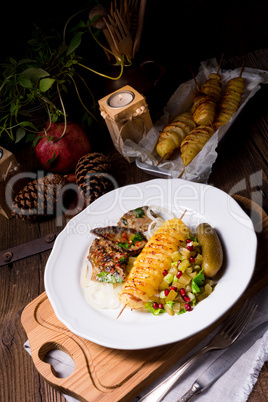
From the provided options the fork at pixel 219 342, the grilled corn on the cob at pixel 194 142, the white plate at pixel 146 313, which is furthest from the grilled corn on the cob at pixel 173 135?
the fork at pixel 219 342

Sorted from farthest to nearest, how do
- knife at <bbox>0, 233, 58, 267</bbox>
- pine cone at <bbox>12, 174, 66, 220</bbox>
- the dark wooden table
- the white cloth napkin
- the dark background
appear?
1. the dark background
2. pine cone at <bbox>12, 174, 66, 220</bbox>
3. knife at <bbox>0, 233, 58, 267</bbox>
4. the dark wooden table
5. the white cloth napkin

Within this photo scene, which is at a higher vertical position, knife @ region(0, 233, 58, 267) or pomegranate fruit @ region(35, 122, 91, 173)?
pomegranate fruit @ region(35, 122, 91, 173)

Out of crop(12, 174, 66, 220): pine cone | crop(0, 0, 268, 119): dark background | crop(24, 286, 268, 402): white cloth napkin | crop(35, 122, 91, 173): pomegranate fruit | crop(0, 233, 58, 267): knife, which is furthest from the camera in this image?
crop(0, 0, 268, 119): dark background

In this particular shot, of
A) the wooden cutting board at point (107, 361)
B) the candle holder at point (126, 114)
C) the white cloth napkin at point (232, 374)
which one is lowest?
the white cloth napkin at point (232, 374)

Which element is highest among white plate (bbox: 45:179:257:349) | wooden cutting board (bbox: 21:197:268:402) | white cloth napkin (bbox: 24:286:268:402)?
white plate (bbox: 45:179:257:349)

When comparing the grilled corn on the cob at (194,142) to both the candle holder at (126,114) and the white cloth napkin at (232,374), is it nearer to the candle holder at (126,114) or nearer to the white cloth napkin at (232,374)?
the candle holder at (126,114)

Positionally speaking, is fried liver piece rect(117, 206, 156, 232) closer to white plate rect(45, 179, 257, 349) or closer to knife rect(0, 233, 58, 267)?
white plate rect(45, 179, 257, 349)

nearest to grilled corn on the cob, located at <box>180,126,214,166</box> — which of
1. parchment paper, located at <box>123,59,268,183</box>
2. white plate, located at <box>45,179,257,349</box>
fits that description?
parchment paper, located at <box>123,59,268,183</box>
